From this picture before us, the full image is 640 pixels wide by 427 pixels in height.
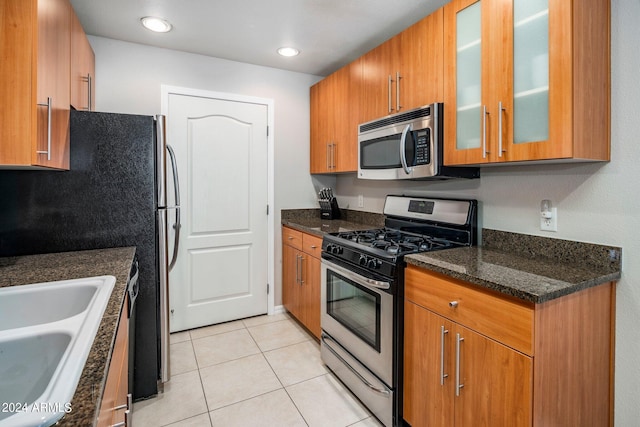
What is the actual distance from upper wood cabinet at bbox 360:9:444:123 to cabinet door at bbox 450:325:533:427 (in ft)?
4.02

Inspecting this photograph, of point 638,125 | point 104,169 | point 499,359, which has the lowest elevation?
point 499,359

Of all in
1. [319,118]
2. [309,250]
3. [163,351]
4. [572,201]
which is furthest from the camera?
[319,118]

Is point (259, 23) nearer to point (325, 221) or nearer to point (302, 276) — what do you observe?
point (325, 221)

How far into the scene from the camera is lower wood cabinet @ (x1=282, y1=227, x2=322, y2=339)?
2.58 meters

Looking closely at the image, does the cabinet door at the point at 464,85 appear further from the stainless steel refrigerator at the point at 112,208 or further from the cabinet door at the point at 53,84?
the cabinet door at the point at 53,84

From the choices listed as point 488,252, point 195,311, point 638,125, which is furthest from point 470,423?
point 195,311

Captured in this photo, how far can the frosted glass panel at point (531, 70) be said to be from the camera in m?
1.35

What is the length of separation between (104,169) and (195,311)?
59.7 inches

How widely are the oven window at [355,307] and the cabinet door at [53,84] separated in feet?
5.16

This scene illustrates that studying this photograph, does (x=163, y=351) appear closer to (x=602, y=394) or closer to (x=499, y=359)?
(x=499, y=359)

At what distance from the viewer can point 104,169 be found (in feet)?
6.09

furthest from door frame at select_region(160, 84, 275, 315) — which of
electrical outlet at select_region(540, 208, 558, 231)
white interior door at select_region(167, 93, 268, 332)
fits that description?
electrical outlet at select_region(540, 208, 558, 231)

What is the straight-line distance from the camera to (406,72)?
2.04 m

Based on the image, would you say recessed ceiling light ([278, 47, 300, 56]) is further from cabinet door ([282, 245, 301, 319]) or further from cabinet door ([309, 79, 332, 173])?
cabinet door ([282, 245, 301, 319])
